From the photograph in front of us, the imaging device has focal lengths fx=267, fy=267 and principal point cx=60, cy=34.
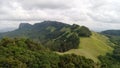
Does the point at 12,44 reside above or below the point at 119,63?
above

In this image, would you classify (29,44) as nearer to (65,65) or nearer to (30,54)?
(30,54)

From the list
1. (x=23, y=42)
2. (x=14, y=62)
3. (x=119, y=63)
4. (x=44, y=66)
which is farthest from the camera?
(x=119, y=63)

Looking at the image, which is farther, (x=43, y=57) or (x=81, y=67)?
(x=81, y=67)

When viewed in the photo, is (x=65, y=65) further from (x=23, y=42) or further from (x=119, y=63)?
(x=119, y=63)

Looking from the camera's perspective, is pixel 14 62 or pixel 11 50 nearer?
pixel 14 62

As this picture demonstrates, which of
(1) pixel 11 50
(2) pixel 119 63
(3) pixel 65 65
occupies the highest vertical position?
(1) pixel 11 50

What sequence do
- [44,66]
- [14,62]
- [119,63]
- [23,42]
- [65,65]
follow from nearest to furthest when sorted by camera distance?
[14,62] → [44,66] → [65,65] → [23,42] → [119,63]

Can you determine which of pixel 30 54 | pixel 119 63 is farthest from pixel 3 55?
pixel 119 63

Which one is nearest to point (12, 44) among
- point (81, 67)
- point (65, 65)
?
point (65, 65)

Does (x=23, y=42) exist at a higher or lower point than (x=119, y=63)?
higher
